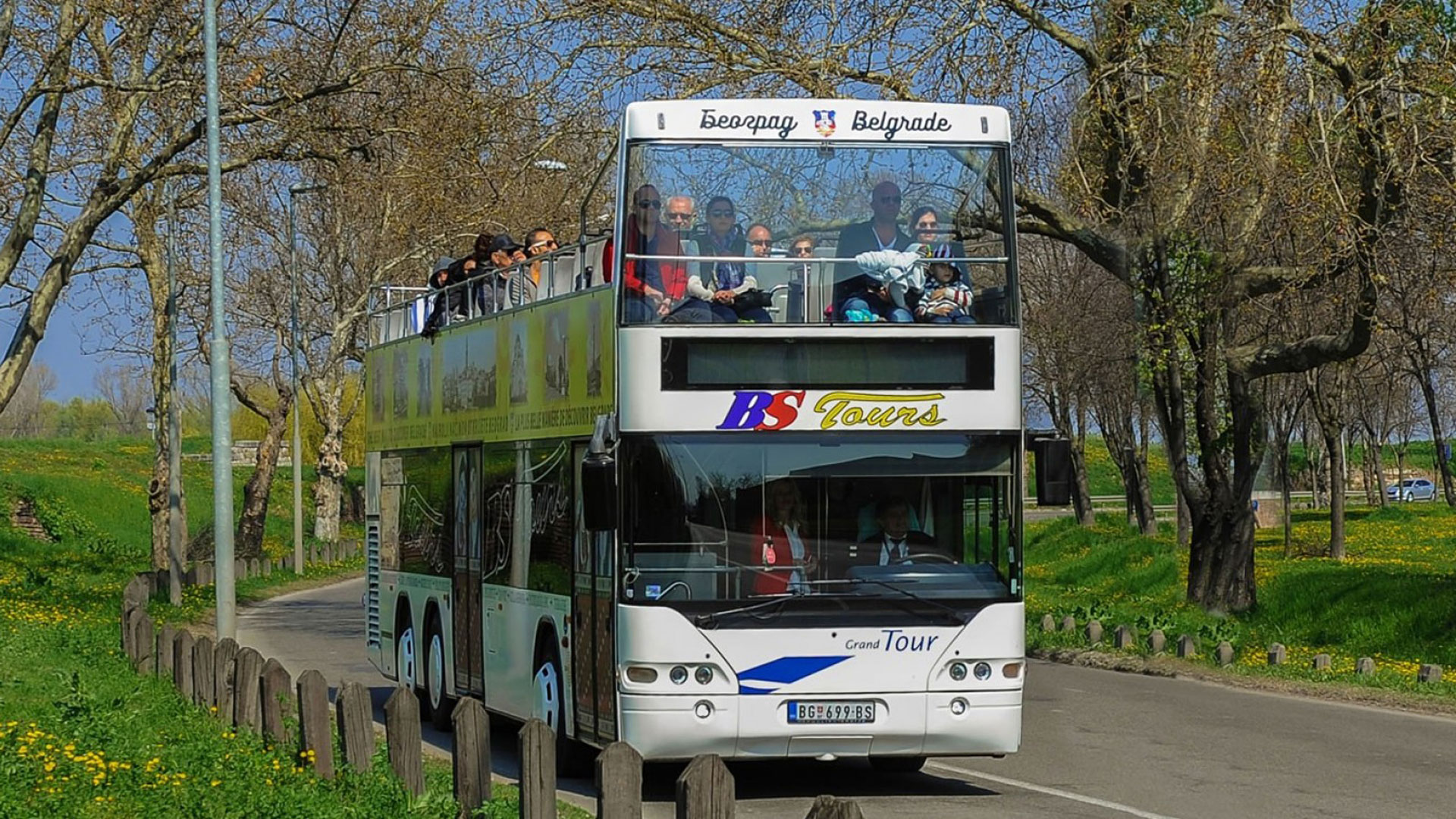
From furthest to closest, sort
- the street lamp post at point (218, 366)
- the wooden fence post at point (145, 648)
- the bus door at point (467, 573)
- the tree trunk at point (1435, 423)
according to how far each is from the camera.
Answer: the tree trunk at point (1435, 423), the street lamp post at point (218, 366), the wooden fence post at point (145, 648), the bus door at point (467, 573)

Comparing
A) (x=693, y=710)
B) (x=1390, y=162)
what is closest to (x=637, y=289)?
(x=693, y=710)

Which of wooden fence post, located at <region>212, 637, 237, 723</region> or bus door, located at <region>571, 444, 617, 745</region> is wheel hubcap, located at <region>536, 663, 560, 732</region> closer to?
bus door, located at <region>571, 444, 617, 745</region>

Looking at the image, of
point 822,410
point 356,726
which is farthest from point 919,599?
point 356,726

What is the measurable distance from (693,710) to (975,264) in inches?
129

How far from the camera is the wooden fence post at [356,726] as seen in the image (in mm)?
12109

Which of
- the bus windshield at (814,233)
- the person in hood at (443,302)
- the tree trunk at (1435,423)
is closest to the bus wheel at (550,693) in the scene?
the bus windshield at (814,233)

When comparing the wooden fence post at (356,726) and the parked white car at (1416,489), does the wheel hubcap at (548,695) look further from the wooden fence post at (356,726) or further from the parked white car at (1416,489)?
the parked white car at (1416,489)

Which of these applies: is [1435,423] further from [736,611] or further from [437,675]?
[736,611]

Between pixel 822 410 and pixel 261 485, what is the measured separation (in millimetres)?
42814

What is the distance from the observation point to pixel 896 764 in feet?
49.3

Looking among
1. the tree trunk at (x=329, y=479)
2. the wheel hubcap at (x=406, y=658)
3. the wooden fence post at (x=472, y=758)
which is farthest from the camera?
the tree trunk at (x=329, y=479)

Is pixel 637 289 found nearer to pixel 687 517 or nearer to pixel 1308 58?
pixel 687 517

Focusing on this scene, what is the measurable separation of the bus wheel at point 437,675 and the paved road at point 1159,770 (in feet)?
0.58

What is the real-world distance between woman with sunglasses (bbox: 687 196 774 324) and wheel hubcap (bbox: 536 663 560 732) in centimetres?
309
